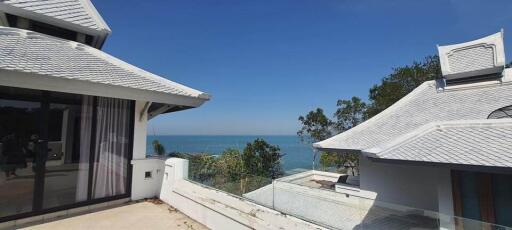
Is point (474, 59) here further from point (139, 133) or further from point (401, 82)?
point (139, 133)

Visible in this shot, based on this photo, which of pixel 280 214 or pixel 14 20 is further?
pixel 14 20

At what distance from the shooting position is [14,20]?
930cm

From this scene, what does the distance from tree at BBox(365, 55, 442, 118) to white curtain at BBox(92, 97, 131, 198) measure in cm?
2003

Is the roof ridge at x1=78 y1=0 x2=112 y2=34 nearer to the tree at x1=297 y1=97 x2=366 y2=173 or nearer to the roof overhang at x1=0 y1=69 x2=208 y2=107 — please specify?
the roof overhang at x1=0 y1=69 x2=208 y2=107

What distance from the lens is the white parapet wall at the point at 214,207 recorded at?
501cm

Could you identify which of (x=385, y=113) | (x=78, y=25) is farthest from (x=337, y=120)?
(x=78, y=25)

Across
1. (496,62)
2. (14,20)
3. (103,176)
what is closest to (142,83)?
(103,176)

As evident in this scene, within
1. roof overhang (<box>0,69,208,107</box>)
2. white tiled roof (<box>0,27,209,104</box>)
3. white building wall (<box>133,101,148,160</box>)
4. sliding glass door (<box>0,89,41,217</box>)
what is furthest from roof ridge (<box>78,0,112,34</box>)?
sliding glass door (<box>0,89,41,217</box>)

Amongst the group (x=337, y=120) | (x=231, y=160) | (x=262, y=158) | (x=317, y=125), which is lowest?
(x=262, y=158)

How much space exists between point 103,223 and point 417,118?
10.6 meters

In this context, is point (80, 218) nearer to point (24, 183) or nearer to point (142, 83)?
point (24, 183)

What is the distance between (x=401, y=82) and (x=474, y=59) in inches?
455

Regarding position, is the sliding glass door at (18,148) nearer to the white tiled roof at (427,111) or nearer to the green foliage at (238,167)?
the green foliage at (238,167)

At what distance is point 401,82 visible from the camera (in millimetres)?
23469
